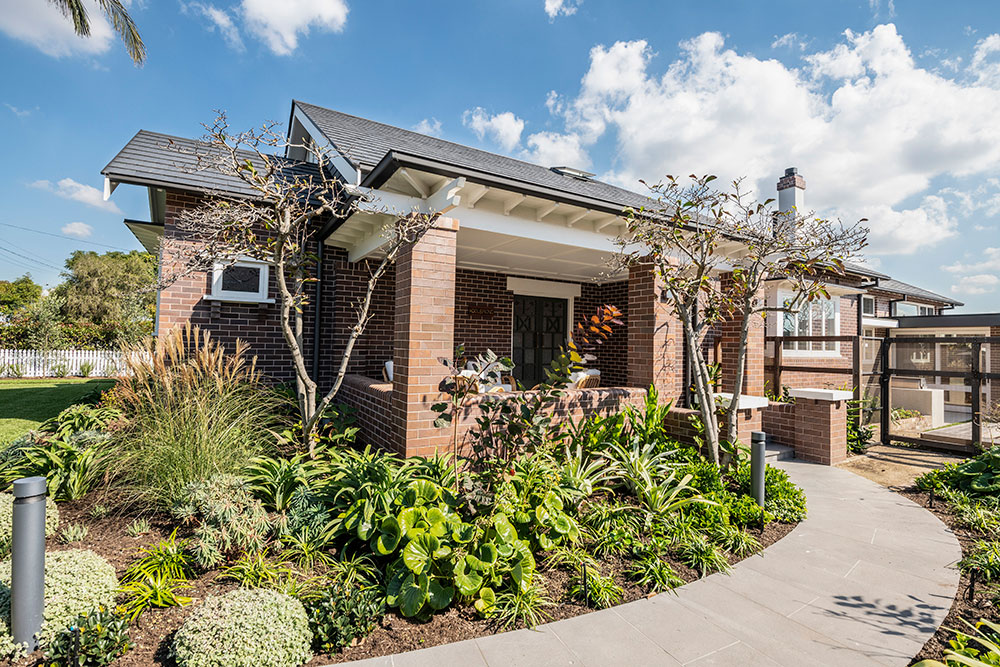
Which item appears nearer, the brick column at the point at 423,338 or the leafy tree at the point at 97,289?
the brick column at the point at 423,338

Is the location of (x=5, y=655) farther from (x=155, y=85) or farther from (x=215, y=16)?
(x=155, y=85)

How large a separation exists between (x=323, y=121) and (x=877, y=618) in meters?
10.4

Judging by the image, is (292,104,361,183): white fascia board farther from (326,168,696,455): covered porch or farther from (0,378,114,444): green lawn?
(0,378,114,444): green lawn

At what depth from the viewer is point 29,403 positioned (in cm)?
1060

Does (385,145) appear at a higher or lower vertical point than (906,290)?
higher

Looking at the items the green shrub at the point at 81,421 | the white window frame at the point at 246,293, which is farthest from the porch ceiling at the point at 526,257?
the green shrub at the point at 81,421

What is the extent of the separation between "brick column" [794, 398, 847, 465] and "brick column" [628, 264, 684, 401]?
2509 millimetres

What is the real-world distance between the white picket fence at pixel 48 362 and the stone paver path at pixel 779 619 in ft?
71.6

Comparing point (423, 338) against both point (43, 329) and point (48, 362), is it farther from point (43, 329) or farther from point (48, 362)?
point (43, 329)

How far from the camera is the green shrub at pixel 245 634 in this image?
2012mm

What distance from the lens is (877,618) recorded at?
268 centimetres

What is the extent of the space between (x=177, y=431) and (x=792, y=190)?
14828 mm

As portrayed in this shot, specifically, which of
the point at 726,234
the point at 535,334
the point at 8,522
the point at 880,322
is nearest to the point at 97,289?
the point at 535,334

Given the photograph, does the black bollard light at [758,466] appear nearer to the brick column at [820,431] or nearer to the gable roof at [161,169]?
the brick column at [820,431]
